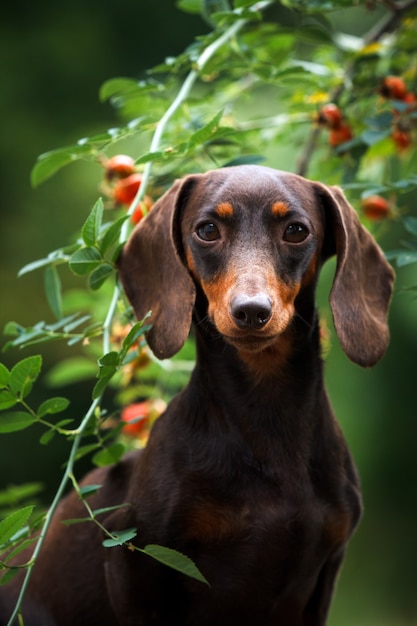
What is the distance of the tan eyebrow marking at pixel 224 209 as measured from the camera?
2266 mm

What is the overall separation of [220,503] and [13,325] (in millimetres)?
586

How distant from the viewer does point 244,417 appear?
2.41 meters

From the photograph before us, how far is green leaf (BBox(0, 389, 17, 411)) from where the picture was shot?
2.23 meters

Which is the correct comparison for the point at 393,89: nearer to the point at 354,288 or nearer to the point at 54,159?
the point at 354,288

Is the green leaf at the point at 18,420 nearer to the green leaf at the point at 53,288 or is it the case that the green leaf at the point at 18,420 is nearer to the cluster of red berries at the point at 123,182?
the green leaf at the point at 53,288

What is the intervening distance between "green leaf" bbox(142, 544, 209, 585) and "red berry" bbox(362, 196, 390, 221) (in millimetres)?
1119

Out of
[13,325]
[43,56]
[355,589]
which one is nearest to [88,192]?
[43,56]

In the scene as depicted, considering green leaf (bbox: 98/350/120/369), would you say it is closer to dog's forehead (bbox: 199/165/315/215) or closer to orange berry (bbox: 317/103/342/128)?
dog's forehead (bbox: 199/165/315/215)

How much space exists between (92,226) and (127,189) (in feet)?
1.70

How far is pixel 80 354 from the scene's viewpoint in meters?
6.01

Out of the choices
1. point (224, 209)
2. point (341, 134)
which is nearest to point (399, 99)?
point (341, 134)

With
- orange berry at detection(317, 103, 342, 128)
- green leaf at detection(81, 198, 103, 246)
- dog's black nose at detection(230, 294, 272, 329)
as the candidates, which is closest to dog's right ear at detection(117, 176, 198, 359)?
green leaf at detection(81, 198, 103, 246)

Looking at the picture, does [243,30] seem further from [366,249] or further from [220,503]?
[220,503]

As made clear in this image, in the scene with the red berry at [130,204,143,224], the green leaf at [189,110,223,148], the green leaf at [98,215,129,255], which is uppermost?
the green leaf at [189,110,223,148]
